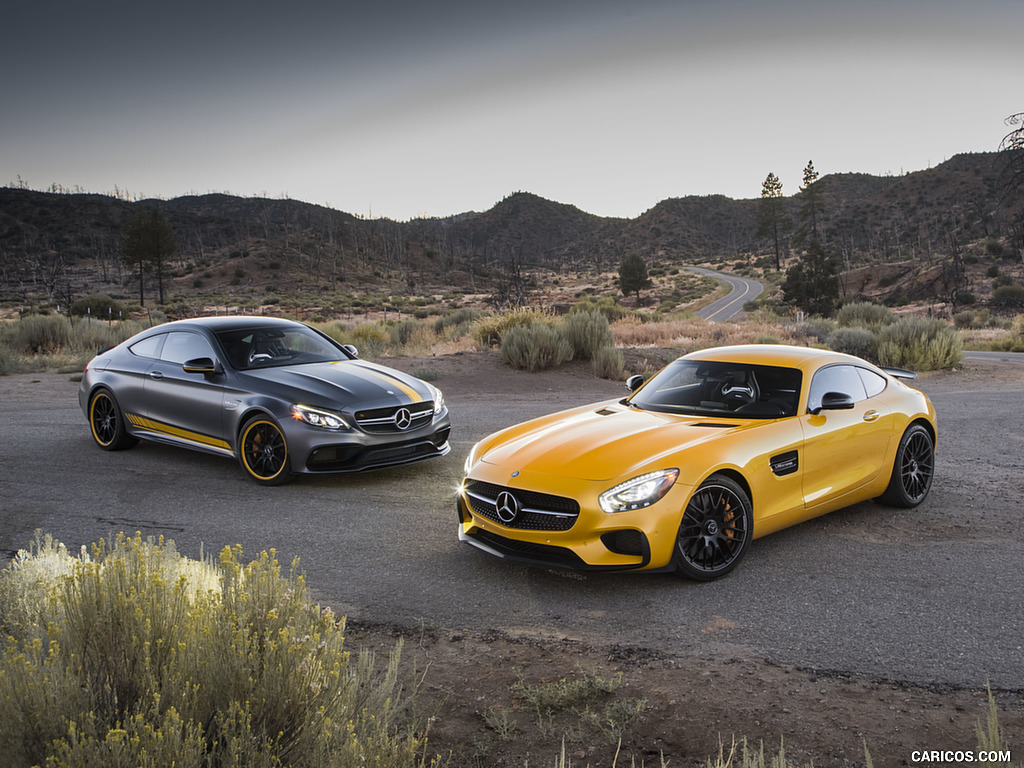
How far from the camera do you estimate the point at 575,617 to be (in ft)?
15.1

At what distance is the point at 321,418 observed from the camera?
7.46m

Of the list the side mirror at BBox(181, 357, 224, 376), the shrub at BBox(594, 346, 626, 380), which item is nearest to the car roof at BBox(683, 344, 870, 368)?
the side mirror at BBox(181, 357, 224, 376)

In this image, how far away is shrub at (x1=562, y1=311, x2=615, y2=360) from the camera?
62.7 feet

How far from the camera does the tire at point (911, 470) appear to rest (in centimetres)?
653

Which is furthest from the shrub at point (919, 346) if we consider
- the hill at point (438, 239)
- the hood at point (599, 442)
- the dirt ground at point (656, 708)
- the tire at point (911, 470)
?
the dirt ground at point (656, 708)

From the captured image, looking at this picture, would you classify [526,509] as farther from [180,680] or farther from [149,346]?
[149,346]

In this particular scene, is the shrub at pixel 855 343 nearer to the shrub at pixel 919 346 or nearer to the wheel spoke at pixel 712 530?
the shrub at pixel 919 346

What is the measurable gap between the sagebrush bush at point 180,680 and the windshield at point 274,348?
17.2 ft

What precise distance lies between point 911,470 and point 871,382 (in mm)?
855

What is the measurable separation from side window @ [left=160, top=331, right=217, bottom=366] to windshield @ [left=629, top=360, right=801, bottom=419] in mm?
4784

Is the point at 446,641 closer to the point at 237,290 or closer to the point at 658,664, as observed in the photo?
the point at 658,664

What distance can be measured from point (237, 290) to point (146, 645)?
264ft

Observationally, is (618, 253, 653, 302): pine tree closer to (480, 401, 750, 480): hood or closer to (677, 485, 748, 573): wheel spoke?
(480, 401, 750, 480): hood

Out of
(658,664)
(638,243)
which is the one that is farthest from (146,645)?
(638,243)
